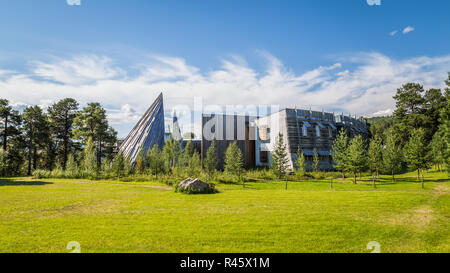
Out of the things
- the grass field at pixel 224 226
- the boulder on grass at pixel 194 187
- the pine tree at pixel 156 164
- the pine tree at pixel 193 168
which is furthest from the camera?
the pine tree at pixel 156 164

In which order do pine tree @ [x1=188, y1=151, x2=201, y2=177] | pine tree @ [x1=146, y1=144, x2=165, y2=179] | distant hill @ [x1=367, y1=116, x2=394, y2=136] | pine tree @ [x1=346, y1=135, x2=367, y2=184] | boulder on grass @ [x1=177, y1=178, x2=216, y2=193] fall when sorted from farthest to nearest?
distant hill @ [x1=367, y1=116, x2=394, y2=136] < pine tree @ [x1=146, y1=144, x2=165, y2=179] < pine tree @ [x1=188, y1=151, x2=201, y2=177] < pine tree @ [x1=346, y1=135, x2=367, y2=184] < boulder on grass @ [x1=177, y1=178, x2=216, y2=193]

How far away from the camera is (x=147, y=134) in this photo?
3462cm

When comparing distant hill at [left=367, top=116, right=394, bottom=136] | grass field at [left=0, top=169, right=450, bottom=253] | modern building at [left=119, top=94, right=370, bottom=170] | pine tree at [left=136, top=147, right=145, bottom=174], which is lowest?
grass field at [left=0, top=169, right=450, bottom=253]

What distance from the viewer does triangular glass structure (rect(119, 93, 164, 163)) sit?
32.3m

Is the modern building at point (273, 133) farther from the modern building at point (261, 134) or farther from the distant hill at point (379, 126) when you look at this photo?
the distant hill at point (379, 126)

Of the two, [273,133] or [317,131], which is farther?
[273,133]

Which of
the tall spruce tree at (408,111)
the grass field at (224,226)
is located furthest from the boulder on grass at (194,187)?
the tall spruce tree at (408,111)

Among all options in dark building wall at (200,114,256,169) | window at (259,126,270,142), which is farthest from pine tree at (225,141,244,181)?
window at (259,126,270,142)

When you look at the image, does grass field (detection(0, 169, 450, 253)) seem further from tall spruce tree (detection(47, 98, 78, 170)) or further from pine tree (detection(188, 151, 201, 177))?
tall spruce tree (detection(47, 98, 78, 170))

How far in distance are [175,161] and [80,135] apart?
17756mm

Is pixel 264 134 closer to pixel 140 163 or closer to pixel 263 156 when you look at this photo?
pixel 263 156

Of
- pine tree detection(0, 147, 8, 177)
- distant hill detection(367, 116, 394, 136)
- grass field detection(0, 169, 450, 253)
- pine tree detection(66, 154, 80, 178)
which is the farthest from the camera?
distant hill detection(367, 116, 394, 136)

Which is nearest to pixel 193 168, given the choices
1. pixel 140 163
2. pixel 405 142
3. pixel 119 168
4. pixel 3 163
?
pixel 140 163

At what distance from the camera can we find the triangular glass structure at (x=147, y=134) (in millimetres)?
32312
